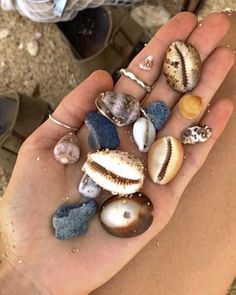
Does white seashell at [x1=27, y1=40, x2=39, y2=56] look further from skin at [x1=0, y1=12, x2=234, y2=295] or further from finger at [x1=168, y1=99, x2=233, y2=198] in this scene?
finger at [x1=168, y1=99, x2=233, y2=198]

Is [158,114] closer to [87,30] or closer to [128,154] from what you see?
[128,154]

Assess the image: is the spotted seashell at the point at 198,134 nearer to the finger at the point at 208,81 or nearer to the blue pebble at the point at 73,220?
the finger at the point at 208,81

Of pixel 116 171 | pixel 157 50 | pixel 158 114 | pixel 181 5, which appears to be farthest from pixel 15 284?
pixel 181 5

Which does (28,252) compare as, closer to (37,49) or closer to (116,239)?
(116,239)

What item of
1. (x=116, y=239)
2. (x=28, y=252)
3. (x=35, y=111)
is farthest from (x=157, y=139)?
(x=35, y=111)

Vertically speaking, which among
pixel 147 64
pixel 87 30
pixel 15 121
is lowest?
pixel 15 121

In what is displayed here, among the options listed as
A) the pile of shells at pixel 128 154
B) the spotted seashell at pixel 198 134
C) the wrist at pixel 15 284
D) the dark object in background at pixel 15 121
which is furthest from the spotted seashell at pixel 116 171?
the dark object in background at pixel 15 121

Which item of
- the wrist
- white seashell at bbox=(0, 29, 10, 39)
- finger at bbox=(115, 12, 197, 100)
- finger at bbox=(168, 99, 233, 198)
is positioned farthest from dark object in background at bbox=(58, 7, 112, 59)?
the wrist
